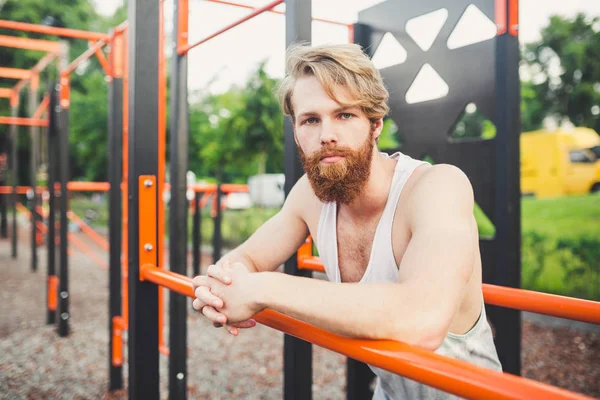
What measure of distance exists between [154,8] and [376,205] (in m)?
1.08

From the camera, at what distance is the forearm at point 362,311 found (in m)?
0.99

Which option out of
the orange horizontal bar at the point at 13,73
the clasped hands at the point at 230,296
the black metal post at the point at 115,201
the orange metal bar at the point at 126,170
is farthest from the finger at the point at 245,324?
the orange horizontal bar at the point at 13,73

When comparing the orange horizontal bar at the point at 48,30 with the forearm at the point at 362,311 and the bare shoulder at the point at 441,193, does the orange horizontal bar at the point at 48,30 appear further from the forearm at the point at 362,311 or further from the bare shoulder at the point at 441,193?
the forearm at the point at 362,311

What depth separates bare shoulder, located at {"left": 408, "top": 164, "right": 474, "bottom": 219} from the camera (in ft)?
4.07

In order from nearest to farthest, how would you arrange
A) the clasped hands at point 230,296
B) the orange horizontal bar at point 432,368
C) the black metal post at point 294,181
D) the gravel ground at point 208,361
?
1. the orange horizontal bar at point 432,368
2. the clasped hands at point 230,296
3. the black metal post at point 294,181
4. the gravel ground at point 208,361

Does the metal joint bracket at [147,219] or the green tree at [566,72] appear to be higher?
the green tree at [566,72]

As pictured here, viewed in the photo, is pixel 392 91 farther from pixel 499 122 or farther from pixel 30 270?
pixel 30 270

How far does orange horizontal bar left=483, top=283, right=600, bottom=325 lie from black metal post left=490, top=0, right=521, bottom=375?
1.90 feet

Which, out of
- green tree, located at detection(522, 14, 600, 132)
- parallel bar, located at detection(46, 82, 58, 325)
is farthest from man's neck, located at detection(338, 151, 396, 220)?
green tree, located at detection(522, 14, 600, 132)

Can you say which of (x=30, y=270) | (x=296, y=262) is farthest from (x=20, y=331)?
(x=296, y=262)

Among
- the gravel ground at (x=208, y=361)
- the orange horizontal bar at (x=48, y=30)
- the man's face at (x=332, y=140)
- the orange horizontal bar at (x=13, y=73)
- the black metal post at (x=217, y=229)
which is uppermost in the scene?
the orange horizontal bar at (x=13, y=73)

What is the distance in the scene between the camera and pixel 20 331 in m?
4.92

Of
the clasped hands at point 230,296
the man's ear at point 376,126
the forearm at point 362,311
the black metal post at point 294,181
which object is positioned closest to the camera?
the forearm at point 362,311

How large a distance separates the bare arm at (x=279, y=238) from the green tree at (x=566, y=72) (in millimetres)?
20589
